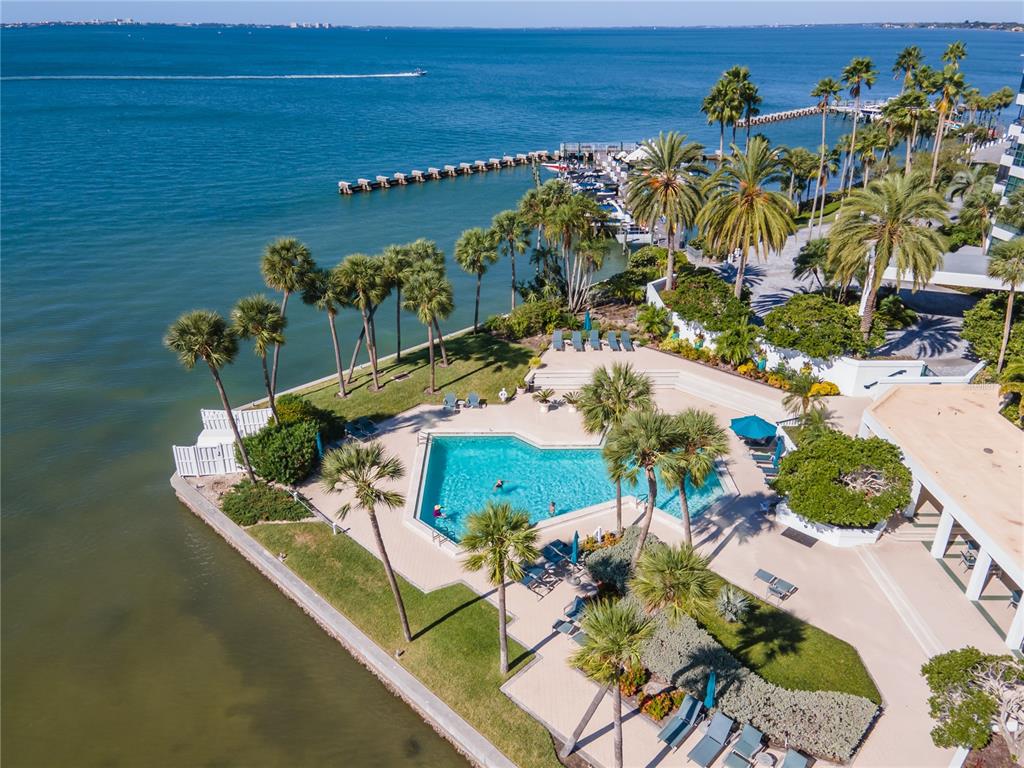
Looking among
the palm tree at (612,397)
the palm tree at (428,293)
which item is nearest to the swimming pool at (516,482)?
the palm tree at (612,397)

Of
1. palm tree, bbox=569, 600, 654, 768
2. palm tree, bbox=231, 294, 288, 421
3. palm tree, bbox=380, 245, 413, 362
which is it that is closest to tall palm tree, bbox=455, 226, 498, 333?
palm tree, bbox=380, 245, 413, 362

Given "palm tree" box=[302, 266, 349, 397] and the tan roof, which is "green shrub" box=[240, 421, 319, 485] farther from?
the tan roof

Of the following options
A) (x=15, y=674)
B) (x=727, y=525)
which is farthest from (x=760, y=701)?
(x=15, y=674)

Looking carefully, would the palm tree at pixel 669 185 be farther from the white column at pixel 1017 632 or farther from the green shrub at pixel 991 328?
the white column at pixel 1017 632

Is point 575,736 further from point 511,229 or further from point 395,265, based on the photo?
point 511,229

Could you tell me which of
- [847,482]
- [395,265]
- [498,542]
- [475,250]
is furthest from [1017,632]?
[475,250]

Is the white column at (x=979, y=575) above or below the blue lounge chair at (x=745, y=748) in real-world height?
above

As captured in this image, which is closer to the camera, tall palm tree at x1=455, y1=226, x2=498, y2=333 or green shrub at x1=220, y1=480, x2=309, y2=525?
green shrub at x1=220, y1=480, x2=309, y2=525
